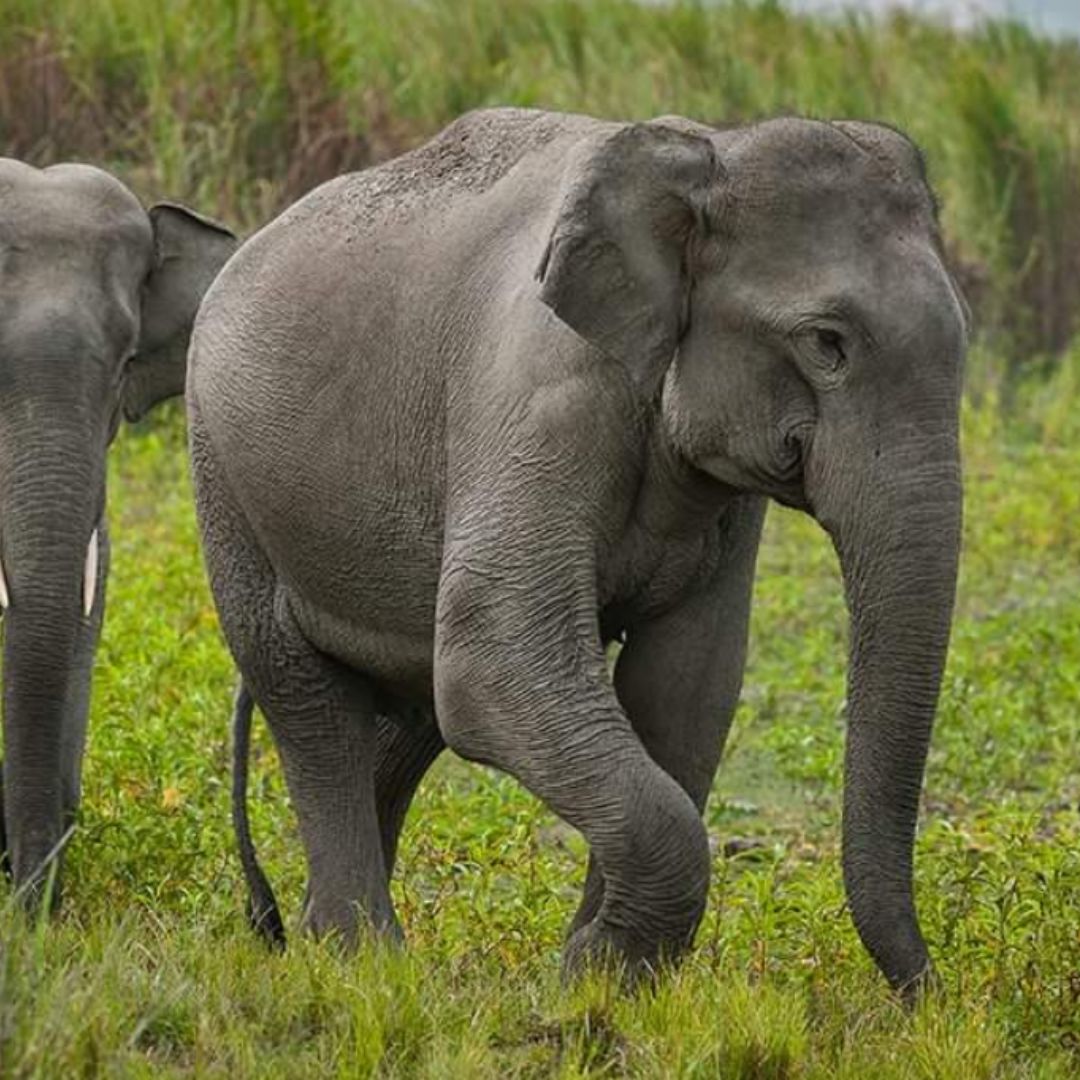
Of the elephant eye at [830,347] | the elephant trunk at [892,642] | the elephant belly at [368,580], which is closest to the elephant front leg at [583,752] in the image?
the elephant trunk at [892,642]

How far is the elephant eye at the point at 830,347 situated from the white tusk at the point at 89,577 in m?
2.23

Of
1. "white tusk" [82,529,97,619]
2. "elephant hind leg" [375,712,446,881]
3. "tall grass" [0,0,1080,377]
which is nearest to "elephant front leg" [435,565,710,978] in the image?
"elephant hind leg" [375,712,446,881]

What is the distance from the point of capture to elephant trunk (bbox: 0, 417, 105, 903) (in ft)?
22.4

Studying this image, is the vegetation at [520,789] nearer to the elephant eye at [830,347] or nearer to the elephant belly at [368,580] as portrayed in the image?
the elephant belly at [368,580]

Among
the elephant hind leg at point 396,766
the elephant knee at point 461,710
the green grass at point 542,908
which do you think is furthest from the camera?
the elephant hind leg at point 396,766

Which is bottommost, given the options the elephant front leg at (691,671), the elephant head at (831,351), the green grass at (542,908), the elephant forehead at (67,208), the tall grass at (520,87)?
the tall grass at (520,87)

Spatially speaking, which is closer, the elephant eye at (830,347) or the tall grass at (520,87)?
the elephant eye at (830,347)

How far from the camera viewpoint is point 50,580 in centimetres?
688

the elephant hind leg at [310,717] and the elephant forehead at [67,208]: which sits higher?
the elephant forehead at [67,208]

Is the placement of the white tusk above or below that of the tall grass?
above

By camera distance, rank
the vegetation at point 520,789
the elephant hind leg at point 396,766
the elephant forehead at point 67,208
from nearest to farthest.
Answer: the vegetation at point 520,789 → the elephant hind leg at point 396,766 → the elephant forehead at point 67,208

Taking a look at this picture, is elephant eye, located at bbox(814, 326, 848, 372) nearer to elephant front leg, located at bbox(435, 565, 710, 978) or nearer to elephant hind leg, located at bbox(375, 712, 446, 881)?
elephant front leg, located at bbox(435, 565, 710, 978)

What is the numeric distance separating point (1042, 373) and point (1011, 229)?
86cm

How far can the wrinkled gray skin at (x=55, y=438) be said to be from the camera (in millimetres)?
6863
